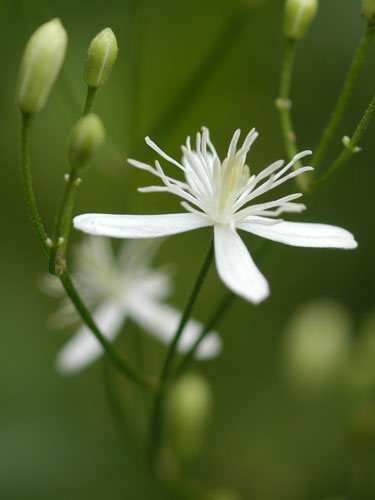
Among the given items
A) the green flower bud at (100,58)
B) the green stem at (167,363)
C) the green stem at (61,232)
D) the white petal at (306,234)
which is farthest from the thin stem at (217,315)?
the green flower bud at (100,58)

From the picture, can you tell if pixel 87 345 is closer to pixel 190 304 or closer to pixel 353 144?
pixel 190 304

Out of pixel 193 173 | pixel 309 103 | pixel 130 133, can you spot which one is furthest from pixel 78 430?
pixel 309 103

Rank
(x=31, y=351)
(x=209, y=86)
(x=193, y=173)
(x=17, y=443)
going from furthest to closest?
(x=209, y=86) → (x=31, y=351) → (x=17, y=443) → (x=193, y=173)

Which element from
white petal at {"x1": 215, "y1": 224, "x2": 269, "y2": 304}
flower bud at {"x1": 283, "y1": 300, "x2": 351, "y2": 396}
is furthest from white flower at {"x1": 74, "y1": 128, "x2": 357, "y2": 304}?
flower bud at {"x1": 283, "y1": 300, "x2": 351, "y2": 396}

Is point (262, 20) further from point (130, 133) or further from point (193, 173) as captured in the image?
point (193, 173)

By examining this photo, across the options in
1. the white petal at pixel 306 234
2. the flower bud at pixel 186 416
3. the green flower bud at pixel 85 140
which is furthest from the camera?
the flower bud at pixel 186 416

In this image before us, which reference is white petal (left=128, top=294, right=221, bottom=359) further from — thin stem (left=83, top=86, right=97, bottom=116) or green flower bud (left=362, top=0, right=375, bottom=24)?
green flower bud (left=362, top=0, right=375, bottom=24)

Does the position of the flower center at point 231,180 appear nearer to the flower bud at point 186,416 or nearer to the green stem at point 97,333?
the green stem at point 97,333

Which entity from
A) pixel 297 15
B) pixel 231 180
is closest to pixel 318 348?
pixel 231 180
